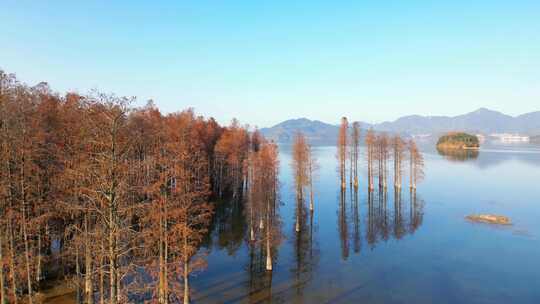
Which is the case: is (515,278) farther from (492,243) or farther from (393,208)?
(393,208)

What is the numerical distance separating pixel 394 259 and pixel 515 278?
1101cm

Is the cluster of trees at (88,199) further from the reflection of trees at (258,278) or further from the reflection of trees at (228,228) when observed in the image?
the reflection of trees at (228,228)

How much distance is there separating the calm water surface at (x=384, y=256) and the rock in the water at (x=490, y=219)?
1.42 m

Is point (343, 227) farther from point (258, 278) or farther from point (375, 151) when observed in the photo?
point (375, 151)

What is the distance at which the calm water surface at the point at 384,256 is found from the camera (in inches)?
1012

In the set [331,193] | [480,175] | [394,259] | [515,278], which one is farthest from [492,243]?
[480,175]


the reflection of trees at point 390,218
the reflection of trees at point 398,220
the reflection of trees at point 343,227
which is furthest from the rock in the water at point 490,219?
the reflection of trees at point 343,227

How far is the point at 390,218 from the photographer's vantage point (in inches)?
1907

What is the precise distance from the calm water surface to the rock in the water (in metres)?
1.42

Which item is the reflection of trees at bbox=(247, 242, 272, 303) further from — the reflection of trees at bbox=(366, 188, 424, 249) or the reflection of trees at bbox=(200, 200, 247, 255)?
the reflection of trees at bbox=(366, 188, 424, 249)

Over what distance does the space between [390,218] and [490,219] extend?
15749mm

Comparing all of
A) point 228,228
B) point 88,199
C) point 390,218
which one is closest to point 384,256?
point 390,218

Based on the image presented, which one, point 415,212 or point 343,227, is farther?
point 415,212

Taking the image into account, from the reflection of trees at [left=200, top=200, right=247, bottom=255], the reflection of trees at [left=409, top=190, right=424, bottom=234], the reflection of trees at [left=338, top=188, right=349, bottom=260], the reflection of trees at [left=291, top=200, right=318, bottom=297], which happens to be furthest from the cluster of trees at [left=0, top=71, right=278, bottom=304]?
the reflection of trees at [left=409, top=190, right=424, bottom=234]
